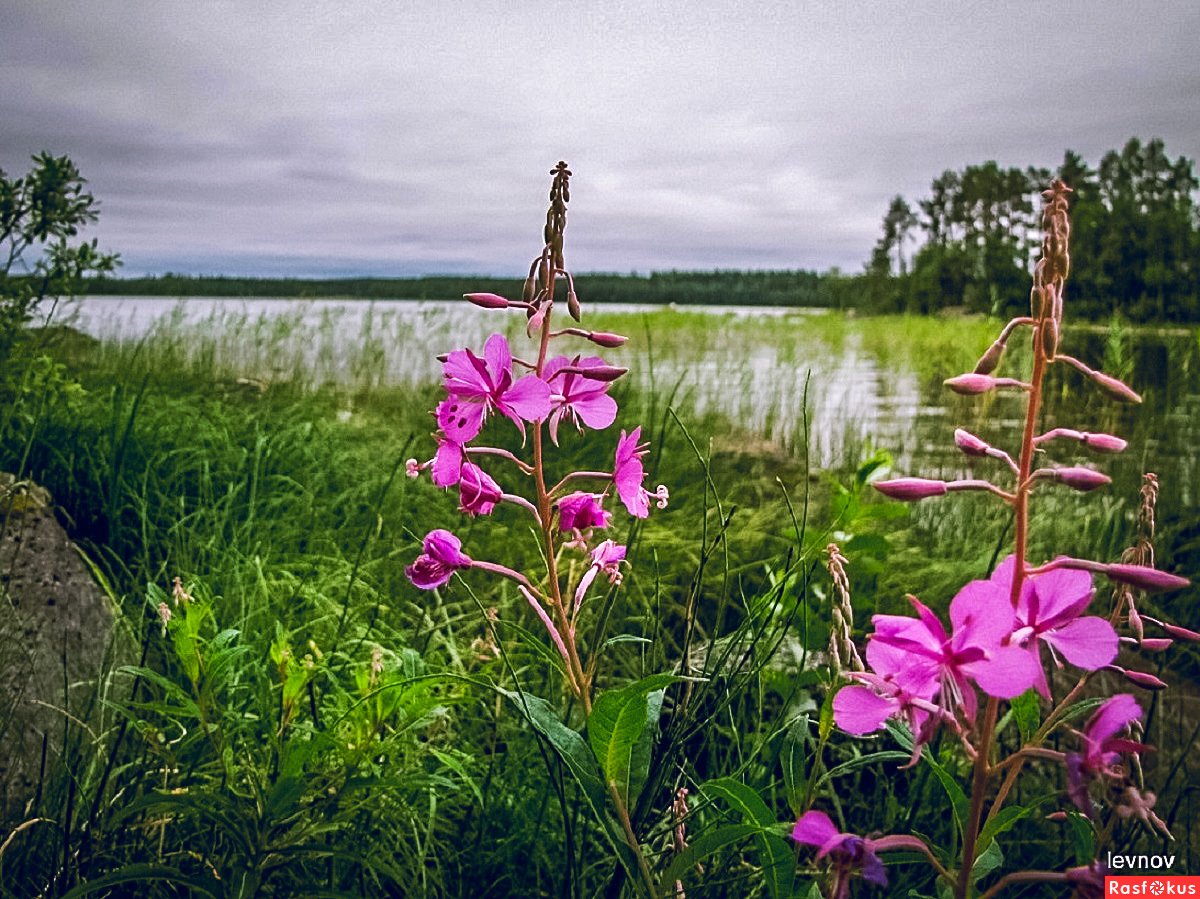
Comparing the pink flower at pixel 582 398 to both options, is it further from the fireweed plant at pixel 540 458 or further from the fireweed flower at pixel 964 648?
the fireweed flower at pixel 964 648

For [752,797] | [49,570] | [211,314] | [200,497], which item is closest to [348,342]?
[211,314]

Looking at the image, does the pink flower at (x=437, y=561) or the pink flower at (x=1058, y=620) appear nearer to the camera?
the pink flower at (x=1058, y=620)

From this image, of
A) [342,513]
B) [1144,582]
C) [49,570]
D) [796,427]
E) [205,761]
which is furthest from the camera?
[796,427]

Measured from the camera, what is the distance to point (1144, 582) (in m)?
0.64

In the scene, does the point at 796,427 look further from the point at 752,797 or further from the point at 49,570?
the point at 752,797

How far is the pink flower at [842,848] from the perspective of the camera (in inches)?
26.3

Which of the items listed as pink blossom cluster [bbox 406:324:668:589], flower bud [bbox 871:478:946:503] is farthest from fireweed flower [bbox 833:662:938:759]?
pink blossom cluster [bbox 406:324:668:589]

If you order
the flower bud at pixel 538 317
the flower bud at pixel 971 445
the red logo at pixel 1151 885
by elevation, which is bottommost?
the red logo at pixel 1151 885

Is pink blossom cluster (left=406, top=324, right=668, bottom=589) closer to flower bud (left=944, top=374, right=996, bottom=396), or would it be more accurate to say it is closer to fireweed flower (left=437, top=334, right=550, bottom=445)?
fireweed flower (left=437, top=334, right=550, bottom=445)

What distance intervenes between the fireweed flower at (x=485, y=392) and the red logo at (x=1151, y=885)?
2.11 ft

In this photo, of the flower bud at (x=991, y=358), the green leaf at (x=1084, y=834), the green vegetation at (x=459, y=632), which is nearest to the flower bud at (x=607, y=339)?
the green vegetation at (x=459, y=632)

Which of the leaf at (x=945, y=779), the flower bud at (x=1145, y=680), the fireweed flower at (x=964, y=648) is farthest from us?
the leaf at (x=945, y=779)

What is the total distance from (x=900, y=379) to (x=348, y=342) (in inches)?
145

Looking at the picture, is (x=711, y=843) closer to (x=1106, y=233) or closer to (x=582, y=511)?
(x=582, y=511)
